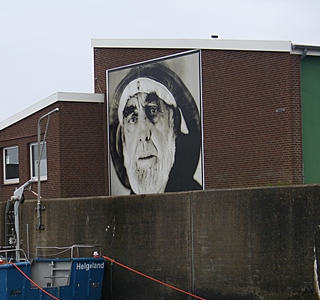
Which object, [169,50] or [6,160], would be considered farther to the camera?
[6,160]

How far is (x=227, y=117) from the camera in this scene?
85.0ft

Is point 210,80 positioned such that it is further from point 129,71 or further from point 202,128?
point 129,71

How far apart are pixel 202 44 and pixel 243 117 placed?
2.85 metres

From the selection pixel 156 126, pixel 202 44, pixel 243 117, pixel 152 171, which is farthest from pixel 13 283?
pixel 202 44

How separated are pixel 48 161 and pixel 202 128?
250 inches

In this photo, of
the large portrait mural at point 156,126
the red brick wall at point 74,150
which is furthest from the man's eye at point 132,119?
the red brick wall at point 74,150

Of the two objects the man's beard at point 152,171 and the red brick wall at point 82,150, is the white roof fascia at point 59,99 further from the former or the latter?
the man's beard at point 152,171

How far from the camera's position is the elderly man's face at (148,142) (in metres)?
27.1

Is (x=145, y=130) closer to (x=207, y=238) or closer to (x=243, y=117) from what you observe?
(x=243, y=117)

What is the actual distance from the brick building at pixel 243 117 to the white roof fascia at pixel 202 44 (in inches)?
1.3

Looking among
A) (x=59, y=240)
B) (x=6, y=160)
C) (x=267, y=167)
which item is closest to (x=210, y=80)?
(x=267, y=167)

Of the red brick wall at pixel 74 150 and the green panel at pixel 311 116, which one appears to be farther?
the red brick wall at pixel 74 150

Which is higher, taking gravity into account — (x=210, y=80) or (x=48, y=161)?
(x=210, y=80)

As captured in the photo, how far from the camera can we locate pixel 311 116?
25.3 metres
